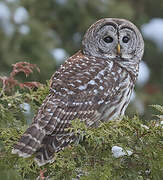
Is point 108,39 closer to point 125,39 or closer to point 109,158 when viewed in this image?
point 125,39

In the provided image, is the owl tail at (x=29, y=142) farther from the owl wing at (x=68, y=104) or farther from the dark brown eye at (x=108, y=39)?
the dark brown eye at (x=108, y=39)

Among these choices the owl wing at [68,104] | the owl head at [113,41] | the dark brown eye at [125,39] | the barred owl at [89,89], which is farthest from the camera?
the dark brown eye at [125,39]

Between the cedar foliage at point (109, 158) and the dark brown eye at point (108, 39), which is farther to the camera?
the dark brown eye at point (108, 39)

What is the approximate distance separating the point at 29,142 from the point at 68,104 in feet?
2.33

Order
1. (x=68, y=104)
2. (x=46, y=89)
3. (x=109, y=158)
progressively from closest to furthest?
(x=109, y=158) → (x=68, y=104) → (x=46, y=89)

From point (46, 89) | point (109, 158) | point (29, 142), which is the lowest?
point (109, 158)

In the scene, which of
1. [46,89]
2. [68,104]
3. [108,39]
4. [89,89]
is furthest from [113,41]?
[68,104]

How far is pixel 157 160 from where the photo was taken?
2686 mm

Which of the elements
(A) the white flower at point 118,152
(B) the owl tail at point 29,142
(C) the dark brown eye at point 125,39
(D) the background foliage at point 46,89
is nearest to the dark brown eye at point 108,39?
(C) the dark brown eye at point 125,39

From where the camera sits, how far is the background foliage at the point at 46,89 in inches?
108

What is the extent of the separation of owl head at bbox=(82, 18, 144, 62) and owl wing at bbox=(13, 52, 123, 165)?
22 cm

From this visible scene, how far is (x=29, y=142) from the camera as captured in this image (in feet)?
10.6

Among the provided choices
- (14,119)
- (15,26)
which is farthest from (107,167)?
(15,26)

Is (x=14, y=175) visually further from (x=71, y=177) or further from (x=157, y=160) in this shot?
(x=157, y=160)
